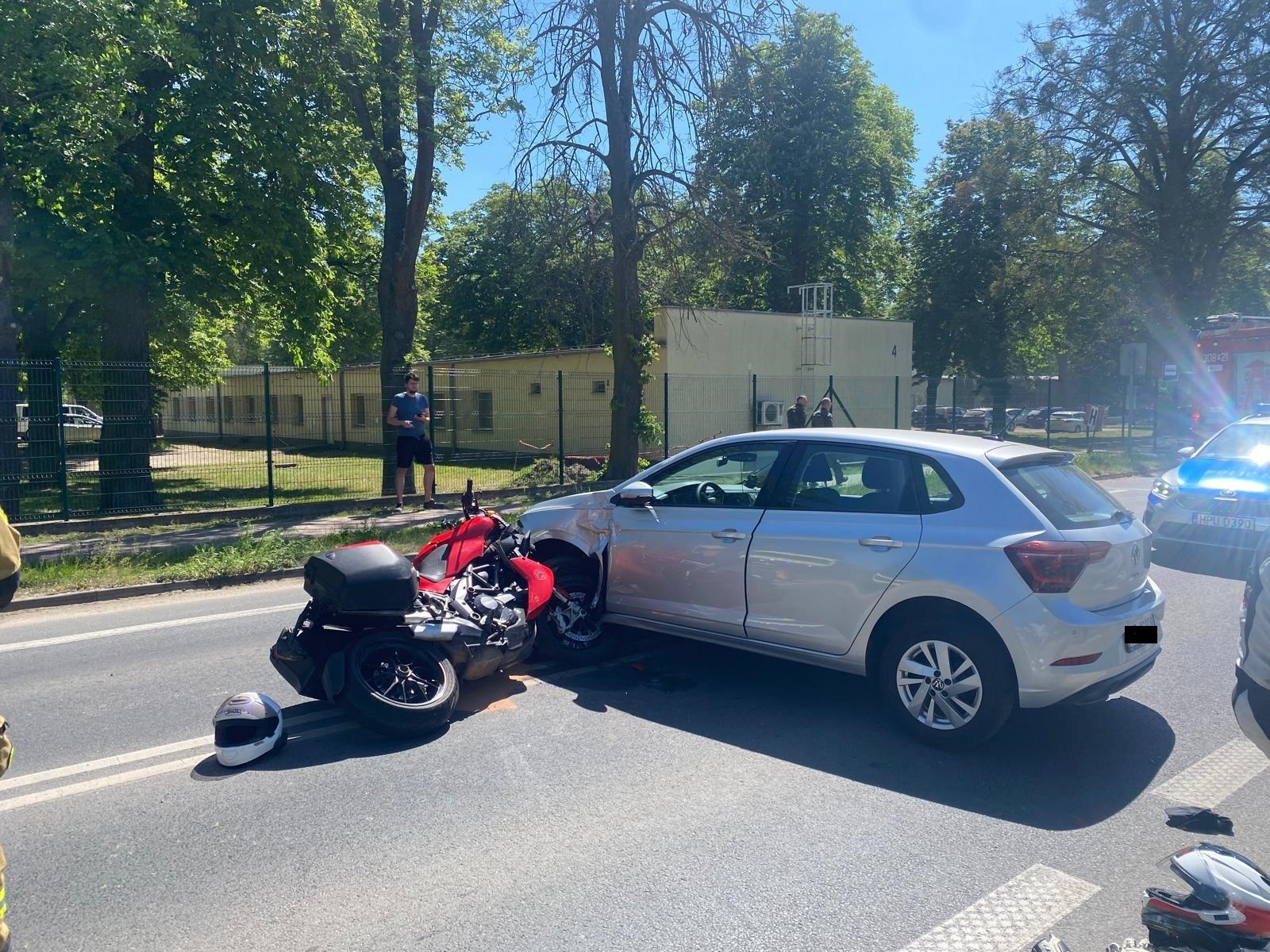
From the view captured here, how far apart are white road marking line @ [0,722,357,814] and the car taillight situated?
4259mm

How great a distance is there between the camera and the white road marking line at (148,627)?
731cm

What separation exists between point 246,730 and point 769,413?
2062 centimetres

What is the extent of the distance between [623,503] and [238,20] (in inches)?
485

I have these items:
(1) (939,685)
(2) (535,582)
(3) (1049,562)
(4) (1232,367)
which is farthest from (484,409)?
(3) (1049,562)

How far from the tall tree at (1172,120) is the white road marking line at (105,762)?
32.5 m

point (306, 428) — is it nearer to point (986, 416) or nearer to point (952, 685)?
point (952, 685)

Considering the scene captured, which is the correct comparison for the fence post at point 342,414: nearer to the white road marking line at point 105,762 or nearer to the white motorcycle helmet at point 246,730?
the white road marking line at point 105,762

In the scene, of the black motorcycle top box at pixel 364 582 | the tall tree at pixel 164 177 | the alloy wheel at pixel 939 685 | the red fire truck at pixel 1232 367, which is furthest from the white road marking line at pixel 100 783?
the red fire truck at pixel 1232 367

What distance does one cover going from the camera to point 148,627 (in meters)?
7.86

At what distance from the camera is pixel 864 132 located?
1501 inches

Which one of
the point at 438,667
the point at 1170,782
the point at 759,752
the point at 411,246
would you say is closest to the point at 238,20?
the point at 411,246

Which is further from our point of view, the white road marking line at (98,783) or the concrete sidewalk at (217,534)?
the concrete sidewalk at (217,534)

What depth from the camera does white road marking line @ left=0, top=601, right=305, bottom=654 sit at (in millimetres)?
7309

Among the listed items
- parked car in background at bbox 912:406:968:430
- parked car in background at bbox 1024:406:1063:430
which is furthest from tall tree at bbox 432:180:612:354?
parked car in background at bbox 1024:406:1063:430
